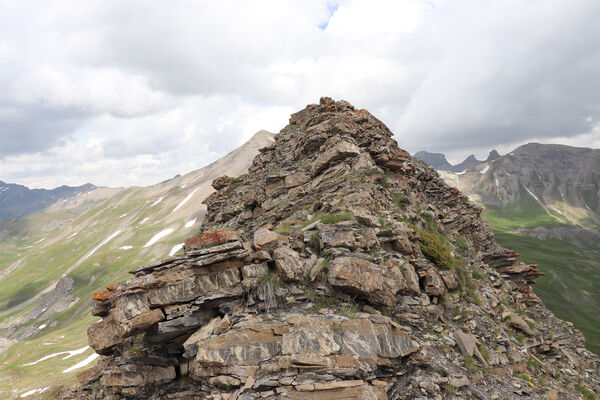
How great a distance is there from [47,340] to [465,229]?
15141 cm

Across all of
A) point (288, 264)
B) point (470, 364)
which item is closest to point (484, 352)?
point (470, 364)

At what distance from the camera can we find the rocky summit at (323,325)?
12406mm

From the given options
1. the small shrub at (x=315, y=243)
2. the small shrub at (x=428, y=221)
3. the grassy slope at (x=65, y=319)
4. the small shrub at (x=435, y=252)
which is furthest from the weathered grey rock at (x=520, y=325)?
the grassy slope at (x=65, y=319)

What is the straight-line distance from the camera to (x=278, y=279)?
15.3m

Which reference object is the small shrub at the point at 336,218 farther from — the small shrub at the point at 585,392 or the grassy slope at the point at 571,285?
the grassy slope at the point at 571,285

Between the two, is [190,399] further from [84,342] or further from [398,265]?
[84,342]

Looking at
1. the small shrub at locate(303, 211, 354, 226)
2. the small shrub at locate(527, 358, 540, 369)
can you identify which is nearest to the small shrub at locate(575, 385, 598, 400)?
the small shrub at locate(527, 358, 540, 369)

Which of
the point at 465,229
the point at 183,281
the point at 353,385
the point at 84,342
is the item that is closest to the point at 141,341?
the point at 183,281

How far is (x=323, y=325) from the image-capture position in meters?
13.1

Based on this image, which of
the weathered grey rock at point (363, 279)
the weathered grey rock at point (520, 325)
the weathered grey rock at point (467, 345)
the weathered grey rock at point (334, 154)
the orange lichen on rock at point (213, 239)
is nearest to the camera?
the weathered grey rock at point (363, 279)

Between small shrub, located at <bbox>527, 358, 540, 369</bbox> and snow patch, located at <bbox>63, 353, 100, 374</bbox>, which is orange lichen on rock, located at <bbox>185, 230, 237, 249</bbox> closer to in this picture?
small shrub, located at <bbox>527, 358, 540, 369</bbox>

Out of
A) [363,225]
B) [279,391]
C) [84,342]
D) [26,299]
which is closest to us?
[279,391]

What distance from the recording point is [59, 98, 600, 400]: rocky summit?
12406mm

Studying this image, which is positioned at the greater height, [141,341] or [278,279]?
[278,279]
